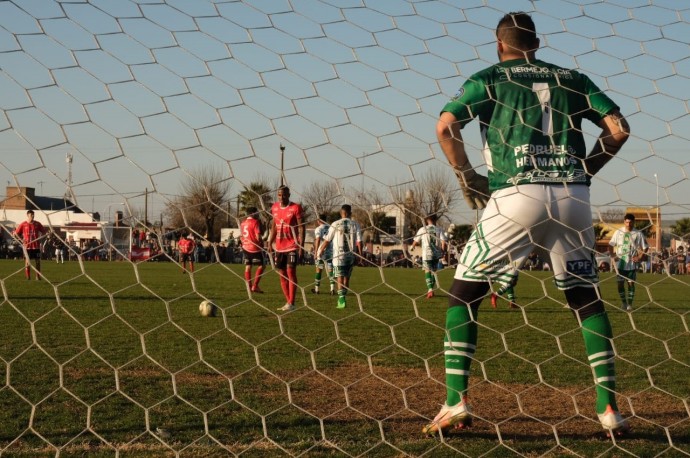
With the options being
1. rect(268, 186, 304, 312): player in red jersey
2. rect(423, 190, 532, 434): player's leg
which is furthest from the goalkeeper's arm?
rect(268, 186, 304, 312): player in red jersey

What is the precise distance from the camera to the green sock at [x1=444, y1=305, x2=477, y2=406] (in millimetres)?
3684

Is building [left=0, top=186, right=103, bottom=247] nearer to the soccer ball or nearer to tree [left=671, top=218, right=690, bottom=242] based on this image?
tree [left=671, top=218, right=690, bottom=242]

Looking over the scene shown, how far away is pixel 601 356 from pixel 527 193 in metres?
0.84

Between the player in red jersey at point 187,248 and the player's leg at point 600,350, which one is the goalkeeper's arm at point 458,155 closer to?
the player's leg at point 600,350

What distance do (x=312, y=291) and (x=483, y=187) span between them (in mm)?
11484

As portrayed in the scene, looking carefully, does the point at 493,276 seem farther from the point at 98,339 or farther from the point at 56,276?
the point at 56,276

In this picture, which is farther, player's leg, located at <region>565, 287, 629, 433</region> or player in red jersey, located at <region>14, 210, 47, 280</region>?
player in red jersey, located at <region>14, 210, 47, 280</region>

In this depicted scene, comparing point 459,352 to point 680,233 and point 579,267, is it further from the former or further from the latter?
point 680,233

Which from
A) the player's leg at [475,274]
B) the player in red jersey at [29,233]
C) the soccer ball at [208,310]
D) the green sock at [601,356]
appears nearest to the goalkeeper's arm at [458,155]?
the player's leg at [475,274]

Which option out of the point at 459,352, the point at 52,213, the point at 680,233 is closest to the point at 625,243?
the point at 680,233

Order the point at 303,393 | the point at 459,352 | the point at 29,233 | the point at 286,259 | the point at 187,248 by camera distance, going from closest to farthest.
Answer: the point at 459,352 → the point at 303,393 → the point at 187,248 → the point at 29,233 → the point at 286,259

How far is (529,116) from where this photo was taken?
3.84 meters

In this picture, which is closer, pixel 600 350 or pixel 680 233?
pixel 600 350

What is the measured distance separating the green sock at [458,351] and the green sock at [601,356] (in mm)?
554
